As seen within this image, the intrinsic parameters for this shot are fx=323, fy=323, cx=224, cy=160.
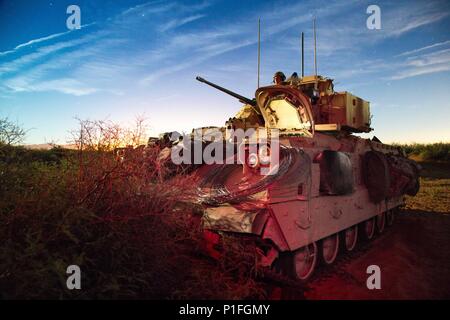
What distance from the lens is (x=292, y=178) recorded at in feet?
15.6

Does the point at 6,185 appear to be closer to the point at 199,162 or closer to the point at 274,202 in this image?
the point at 199,162

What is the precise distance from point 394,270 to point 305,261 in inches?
75.1

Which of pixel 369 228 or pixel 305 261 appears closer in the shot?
pixel 305 261

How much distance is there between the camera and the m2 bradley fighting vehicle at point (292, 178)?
173 inches

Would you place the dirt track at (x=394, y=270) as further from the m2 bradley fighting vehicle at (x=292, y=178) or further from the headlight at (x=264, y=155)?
the headlight at (x=264, y=155)

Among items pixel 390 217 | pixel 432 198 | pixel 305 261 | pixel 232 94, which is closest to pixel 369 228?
pixel 390 217

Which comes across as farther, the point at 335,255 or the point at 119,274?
the point at 335,255

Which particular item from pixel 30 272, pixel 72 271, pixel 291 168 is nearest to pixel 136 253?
pixel 72 271

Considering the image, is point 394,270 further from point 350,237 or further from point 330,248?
point 350,237

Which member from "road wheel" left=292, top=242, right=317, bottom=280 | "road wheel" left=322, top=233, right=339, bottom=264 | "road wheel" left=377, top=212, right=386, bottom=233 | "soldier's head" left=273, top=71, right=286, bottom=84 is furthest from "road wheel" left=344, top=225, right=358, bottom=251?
"soldier's head" left=273, top=71, right=286, bottom=84

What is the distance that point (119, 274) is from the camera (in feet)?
11.1

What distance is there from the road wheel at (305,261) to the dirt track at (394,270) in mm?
166

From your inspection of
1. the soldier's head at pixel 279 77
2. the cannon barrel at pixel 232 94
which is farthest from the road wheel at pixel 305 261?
the soldier's head at pixel 279 77
